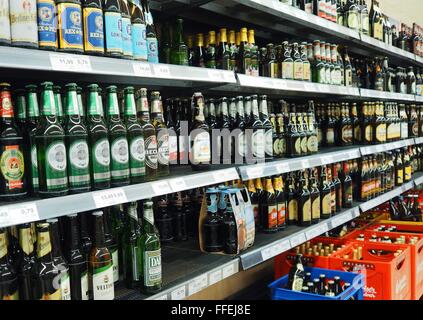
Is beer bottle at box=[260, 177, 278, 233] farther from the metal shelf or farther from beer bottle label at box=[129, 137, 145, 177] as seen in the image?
beer bottle label at box=[129, 137, 145, 177]

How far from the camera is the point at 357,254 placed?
2.85 metres

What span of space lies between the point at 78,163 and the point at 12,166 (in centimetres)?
20

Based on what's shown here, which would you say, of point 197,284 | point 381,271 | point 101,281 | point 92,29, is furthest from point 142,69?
point 381,271

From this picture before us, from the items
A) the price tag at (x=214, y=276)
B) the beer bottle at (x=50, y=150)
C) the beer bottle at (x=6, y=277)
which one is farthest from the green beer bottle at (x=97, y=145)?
the price tag at (x=214, y=276)

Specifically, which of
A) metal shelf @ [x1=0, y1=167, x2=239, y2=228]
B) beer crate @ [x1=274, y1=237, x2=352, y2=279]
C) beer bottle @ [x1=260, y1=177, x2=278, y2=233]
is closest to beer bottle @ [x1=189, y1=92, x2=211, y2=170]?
metal shelf @ [x1=0, y1=167, x2=239, y2=228]

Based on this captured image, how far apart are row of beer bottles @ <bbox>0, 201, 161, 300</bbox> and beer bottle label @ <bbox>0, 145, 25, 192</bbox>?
0.13 m

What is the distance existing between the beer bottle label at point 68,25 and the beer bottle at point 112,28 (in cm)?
12

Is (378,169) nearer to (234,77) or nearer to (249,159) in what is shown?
(249,159)

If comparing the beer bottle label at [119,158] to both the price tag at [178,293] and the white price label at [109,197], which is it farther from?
the price tag at [178,293]

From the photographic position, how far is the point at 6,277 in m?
1.26

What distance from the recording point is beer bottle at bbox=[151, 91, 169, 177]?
1798 millimetres

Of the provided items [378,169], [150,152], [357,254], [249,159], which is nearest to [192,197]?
[249,159]

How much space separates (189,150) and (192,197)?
420 millimetres

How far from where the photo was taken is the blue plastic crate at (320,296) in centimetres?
213
